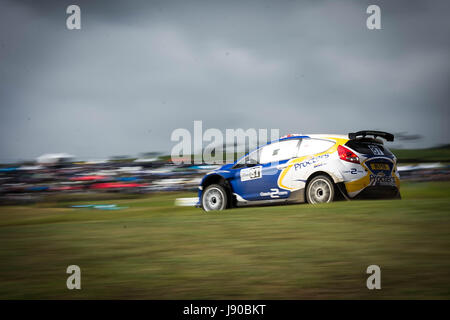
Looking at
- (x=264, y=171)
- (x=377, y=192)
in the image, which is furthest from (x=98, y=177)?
(x=377, y=192)

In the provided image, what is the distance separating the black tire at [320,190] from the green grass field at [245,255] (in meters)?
0.76

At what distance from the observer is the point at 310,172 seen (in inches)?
381

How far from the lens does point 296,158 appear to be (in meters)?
9.99

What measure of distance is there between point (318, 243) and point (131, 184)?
19721mm

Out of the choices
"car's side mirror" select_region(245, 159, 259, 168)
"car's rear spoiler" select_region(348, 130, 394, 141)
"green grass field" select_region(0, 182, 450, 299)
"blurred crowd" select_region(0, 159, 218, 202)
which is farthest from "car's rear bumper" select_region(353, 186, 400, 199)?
"blurred crowd" select_region(0, 159, 218, 202)

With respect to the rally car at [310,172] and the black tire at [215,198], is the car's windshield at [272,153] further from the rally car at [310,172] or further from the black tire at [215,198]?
the black tire at [215,198]

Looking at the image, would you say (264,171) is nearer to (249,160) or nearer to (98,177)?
(249,160)

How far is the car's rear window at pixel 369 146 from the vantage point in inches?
372

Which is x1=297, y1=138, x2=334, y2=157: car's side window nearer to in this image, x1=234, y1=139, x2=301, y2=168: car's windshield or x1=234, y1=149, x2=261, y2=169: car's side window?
x1=234, y1=139, x2=301, y2=168: car's windshield

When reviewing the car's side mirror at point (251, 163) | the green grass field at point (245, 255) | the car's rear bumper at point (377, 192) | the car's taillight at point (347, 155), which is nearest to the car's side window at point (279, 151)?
the car's side mirror at point (251, 163)

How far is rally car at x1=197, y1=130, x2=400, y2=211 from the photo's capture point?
30.6 ft

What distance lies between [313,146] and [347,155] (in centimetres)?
78
